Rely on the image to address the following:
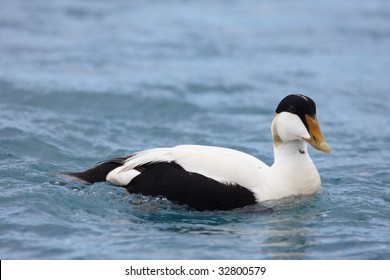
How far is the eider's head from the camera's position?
22.6 ft

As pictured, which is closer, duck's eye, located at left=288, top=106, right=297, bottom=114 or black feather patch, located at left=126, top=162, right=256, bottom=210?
black feather patch, located at left=126, top=162, right=256, bottom=210

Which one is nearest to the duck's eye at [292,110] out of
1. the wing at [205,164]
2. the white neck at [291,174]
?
the white neck at [291,174]

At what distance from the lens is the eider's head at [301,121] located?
6.88 meters

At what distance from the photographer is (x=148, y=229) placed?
647 cm

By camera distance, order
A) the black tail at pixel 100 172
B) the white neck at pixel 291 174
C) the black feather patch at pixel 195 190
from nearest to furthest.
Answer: the black feather patch at pixel 195 190 < the white neck at pixel 291 174 < the black tail at pixel 100 172

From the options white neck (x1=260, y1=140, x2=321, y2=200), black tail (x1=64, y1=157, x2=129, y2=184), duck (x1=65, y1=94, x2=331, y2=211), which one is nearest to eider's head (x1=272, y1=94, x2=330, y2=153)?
duck (x1=65, y1=94, x2=331, y2=211)

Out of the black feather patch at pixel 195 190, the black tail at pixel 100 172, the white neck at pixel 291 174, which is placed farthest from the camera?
the black tail at pixel 100 172

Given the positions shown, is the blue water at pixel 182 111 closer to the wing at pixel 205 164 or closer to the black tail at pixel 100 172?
the black tail at pixel 100 172

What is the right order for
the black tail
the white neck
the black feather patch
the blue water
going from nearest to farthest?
1. the blue water
2. the black feather patch
3. the white neck
4. the black tail

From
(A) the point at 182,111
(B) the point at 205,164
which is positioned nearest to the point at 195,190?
(B) the point at 205,164

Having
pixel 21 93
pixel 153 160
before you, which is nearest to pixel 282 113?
pixel 153 160

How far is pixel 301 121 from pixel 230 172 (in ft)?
2.57

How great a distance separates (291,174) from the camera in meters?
6.94

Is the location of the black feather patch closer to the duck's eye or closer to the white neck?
the white neck
